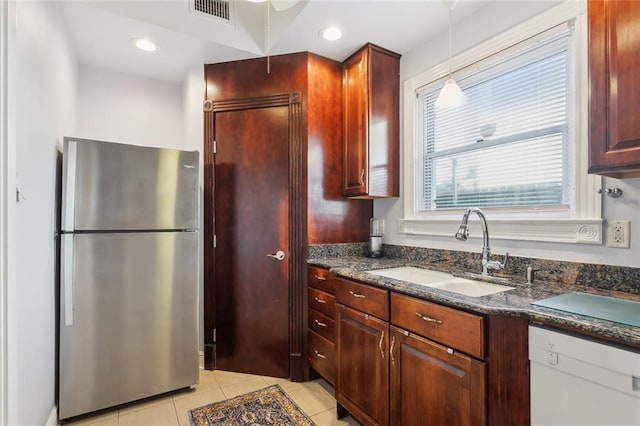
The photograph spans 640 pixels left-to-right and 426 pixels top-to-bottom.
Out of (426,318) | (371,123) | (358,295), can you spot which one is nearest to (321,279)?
(358,295)

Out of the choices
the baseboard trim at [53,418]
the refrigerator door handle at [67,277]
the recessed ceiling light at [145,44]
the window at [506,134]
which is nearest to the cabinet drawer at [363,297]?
the window at [506,134]

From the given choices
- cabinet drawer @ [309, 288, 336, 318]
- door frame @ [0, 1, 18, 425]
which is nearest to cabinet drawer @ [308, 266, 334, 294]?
cabinet drawer @ [309, 288, 336, 318]

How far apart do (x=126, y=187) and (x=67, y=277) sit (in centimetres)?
64

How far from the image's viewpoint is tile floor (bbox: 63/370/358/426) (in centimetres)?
193

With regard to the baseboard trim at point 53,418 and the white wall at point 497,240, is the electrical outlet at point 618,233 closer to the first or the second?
the white wall at point 497,240

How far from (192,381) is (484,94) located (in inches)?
112

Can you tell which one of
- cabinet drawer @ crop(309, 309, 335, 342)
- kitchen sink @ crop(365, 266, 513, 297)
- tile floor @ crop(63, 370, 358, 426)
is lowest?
tile floor @ crop(63, 370, 358, 426)

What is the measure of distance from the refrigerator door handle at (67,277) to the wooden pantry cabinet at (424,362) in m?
1.63

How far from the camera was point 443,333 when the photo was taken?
1.29 metres

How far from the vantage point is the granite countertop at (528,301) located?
35.5 inches

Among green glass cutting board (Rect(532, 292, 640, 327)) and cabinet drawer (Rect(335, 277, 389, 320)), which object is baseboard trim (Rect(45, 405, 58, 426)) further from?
green glass cutting board (Rect(532, 292, 640, 327))

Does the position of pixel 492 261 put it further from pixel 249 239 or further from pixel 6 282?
pixel 6 282

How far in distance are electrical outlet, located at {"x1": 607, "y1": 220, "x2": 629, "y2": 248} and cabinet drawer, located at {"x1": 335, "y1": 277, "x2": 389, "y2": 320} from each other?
102 centimetres

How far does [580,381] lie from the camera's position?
0.96m
